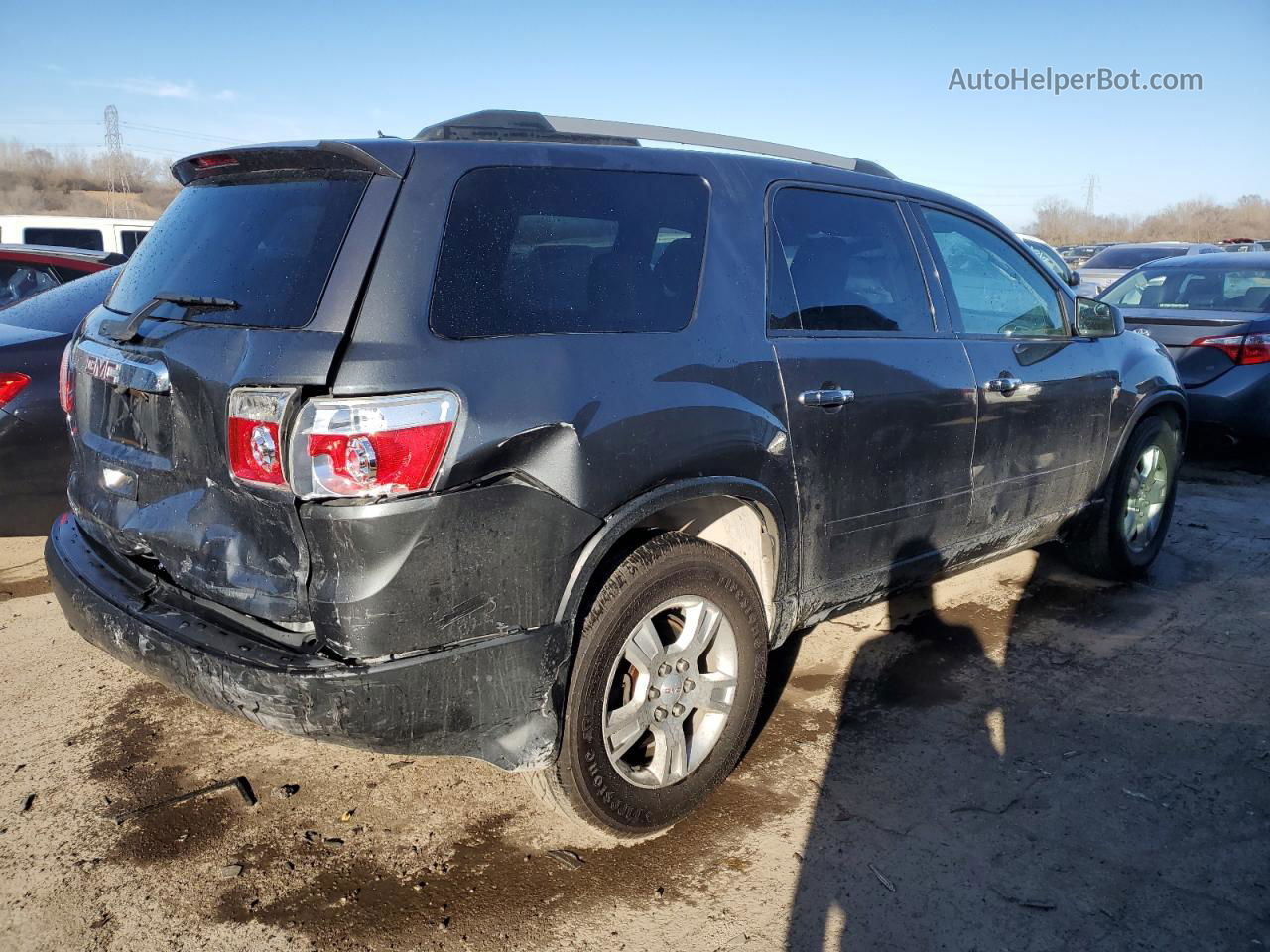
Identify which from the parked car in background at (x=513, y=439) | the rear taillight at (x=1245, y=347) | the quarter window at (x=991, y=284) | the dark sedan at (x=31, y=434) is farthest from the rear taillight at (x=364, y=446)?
the rear taillight at (x=1245, y=347)

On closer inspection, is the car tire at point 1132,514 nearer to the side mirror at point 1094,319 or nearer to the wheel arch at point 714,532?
the side mirror at point 1094,319

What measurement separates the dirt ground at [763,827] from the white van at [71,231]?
365 inches

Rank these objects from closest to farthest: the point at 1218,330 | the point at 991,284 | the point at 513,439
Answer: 1. the point at 513,439
2. the point at 991,284
3. the point at 1218,330

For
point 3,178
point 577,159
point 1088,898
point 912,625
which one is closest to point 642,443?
point 577,159

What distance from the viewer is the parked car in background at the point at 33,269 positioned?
6641 millimetres

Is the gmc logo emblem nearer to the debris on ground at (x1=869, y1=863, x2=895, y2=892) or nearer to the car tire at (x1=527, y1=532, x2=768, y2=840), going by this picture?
the car tire at (x1=527, y1=532, x2=768, y2=840)

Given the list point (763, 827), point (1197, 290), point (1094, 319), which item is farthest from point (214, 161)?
point (1197, 290)

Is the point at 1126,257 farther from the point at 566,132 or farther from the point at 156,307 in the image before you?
the point at 156,307

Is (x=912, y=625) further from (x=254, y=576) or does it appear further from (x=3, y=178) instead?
(x=3, y=178)

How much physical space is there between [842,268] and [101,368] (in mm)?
2360

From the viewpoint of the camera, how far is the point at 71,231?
38.7 feet

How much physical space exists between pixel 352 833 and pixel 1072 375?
3.42m

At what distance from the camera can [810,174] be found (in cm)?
334

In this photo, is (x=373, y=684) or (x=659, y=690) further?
(x=659, y=690)
